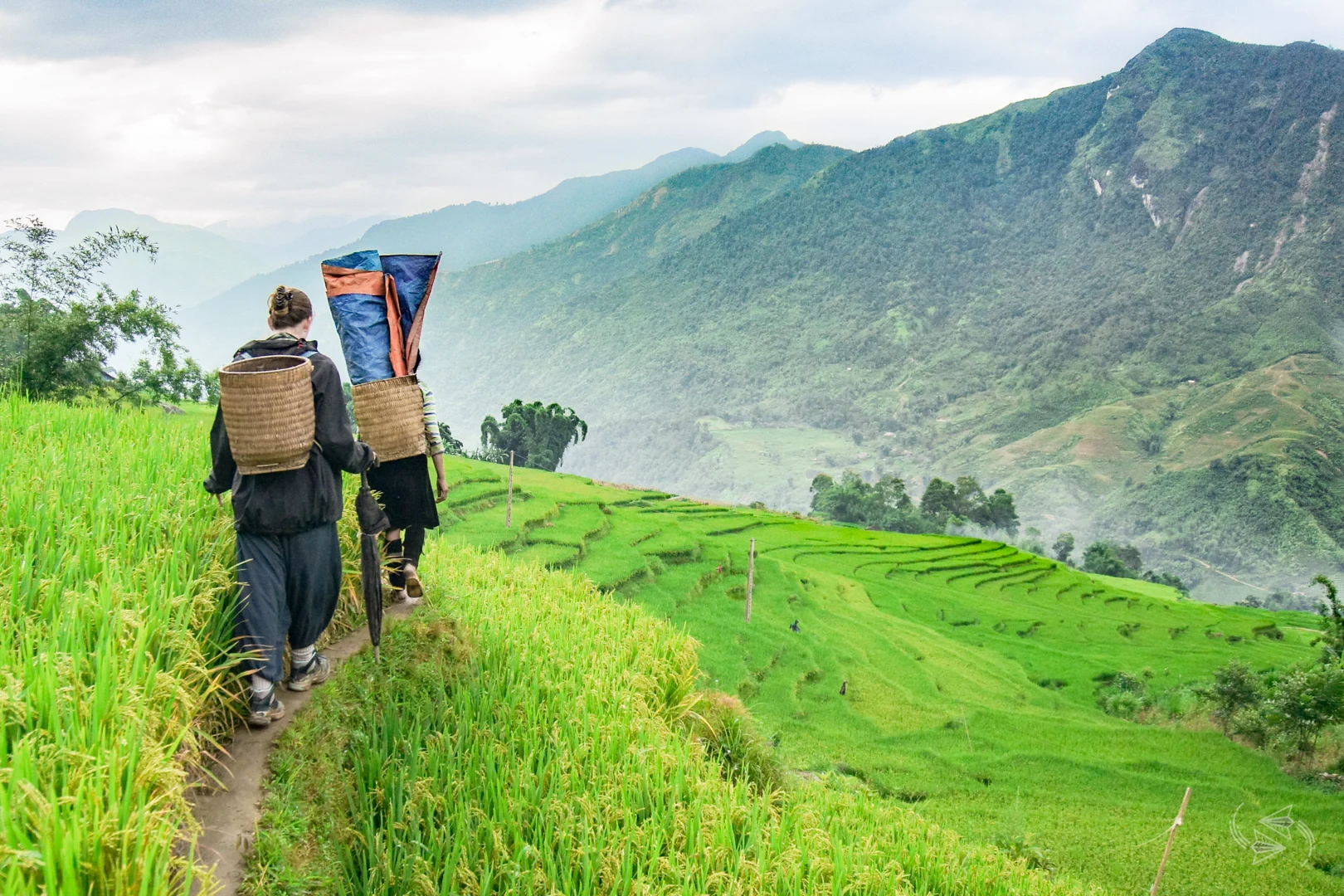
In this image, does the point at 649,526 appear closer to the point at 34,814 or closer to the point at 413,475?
the point at 413,475

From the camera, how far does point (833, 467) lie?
153 metres

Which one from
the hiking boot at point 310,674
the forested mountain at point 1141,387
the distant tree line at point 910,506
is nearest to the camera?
the hiking boot at point 310,674

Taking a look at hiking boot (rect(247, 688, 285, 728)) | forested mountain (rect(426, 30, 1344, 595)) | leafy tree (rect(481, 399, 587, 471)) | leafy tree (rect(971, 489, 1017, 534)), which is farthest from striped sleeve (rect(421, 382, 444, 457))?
forested mountain (rect(426, 30, 1344, 595))

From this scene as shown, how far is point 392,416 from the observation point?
5.13 meters

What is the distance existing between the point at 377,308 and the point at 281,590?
6.73ft

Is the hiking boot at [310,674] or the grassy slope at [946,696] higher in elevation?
the hiking boot at [310,674]

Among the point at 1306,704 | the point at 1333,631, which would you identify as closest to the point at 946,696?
the point at 1306,704

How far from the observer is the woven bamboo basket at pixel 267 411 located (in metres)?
3.71

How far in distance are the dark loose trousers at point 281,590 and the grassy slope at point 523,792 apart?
1.38 feet

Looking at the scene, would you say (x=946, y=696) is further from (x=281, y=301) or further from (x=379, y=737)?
(x=281, y=301)

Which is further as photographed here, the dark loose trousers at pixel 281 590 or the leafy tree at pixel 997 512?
the leafy tree at pixel 997 512

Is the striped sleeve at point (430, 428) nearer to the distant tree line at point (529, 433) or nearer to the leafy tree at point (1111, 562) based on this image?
the distant tree line at point (529, 433)

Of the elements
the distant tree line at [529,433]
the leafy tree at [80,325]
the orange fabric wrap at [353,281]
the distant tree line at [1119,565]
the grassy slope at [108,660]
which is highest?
the leafy tree at [80,325]

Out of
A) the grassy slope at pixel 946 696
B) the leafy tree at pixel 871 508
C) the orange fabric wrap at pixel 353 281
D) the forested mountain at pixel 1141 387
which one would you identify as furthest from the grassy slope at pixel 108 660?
the forested mountain at pixel 1141 387
